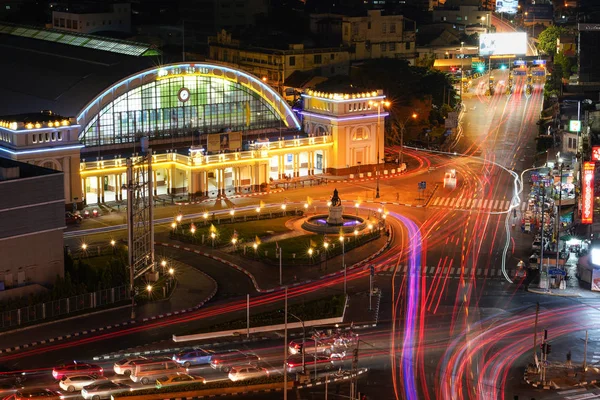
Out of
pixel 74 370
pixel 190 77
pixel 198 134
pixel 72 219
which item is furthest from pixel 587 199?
pixel 190 77

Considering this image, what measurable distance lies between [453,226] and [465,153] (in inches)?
1729

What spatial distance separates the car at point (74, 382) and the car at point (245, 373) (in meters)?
9.13

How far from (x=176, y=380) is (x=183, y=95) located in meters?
71.4

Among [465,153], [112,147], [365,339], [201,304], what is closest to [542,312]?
[365,339]

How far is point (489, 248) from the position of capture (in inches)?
4592

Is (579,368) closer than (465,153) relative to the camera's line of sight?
Yes

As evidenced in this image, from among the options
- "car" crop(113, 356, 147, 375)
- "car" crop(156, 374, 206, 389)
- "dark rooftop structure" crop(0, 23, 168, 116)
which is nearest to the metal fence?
"car" crop(113, 356, 147, 375)

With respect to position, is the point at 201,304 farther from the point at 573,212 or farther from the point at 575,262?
the point at 573,212

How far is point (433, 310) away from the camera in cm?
9712

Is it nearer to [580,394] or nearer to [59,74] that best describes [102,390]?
[580,394]

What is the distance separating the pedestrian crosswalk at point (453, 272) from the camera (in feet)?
353

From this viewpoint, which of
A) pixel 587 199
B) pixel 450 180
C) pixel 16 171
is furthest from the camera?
pixel 450 180

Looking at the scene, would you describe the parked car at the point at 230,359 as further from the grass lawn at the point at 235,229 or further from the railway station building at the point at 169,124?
the railway station building at the point at 169,124

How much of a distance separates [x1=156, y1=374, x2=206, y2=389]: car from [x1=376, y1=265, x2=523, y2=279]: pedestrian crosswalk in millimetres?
30391
